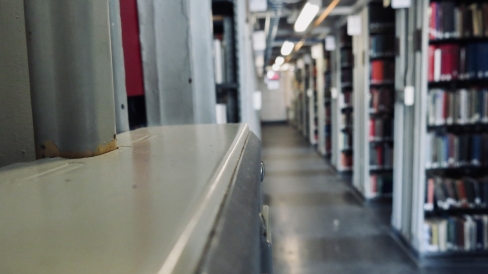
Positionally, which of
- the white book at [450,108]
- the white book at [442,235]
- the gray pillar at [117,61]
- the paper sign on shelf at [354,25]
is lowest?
the white book at [442,235]

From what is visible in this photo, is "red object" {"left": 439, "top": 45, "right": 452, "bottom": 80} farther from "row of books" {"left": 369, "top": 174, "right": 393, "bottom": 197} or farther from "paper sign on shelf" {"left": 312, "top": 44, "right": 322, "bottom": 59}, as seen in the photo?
"paper sign on shelf" {"left": 312, "top": 44, "right": 322, "bottom": 59}

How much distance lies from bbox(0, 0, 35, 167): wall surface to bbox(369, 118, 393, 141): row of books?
Answer: 4.09 meters

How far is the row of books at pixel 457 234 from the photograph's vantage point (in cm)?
296

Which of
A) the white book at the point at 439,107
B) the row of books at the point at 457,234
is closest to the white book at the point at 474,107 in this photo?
the white book at the point at 439,107

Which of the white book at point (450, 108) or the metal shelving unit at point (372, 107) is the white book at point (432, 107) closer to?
the white book at point (450, 108)

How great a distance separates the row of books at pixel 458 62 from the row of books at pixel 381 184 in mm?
1769

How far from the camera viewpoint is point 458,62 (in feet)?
9.75

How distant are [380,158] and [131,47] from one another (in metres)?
3.49

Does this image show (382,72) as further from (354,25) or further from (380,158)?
(380,158)

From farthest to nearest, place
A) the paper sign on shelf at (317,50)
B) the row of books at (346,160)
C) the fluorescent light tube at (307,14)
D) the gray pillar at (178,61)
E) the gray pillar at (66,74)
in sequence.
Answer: the paper sign on shelf at (317,50) < the row of books at (346,160) < the fluorescent light tube at (307,14) < the gray pillar at (178,61) < the gray pillar at (66,74)

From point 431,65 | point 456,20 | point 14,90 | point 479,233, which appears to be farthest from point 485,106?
point 14,90

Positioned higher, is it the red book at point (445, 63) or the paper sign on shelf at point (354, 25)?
the paper sign on shelf at point (354, 25)

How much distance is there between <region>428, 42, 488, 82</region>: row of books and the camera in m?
2.94

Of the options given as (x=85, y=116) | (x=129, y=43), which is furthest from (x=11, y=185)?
(x=129, y=43)
